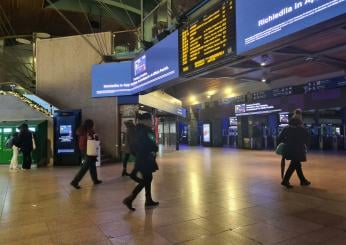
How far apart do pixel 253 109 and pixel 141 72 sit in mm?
11694

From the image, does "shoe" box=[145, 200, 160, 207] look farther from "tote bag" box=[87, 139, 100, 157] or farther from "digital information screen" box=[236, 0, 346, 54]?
"digital information screen" box=[236, 0, 346, 54]

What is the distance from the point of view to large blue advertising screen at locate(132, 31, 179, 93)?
22.9 feet

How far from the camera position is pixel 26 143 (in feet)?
34.6

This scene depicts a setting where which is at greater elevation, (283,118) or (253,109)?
(253,109)

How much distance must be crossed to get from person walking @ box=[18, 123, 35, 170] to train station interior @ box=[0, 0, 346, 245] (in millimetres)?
36

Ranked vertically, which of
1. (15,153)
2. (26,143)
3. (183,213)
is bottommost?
(183,213)

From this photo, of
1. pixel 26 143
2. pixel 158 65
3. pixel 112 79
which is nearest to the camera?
pixel 158 65

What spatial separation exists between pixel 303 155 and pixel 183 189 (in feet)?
8.20

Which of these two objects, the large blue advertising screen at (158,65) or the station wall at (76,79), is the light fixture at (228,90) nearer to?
the station wall at (76,79)

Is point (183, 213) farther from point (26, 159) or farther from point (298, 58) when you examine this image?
point (26, 159)

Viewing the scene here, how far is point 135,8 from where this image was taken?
1366 centimetres

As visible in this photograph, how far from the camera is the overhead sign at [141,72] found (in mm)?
7074

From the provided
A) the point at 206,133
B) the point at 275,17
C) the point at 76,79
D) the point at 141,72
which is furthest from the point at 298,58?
the point at 206,133

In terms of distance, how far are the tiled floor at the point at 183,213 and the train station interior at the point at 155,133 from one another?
2cm
